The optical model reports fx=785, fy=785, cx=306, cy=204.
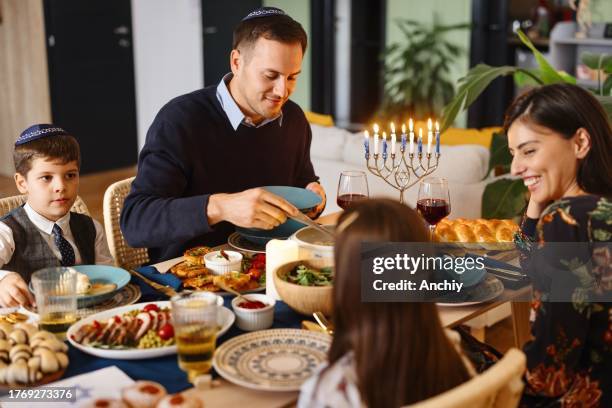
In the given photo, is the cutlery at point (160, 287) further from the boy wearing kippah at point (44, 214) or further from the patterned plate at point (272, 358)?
the boy wearing kippah at point (44, 214)

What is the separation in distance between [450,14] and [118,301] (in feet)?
20.4

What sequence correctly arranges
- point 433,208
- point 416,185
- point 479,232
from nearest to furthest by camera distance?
1. point 433,208
2. point 479,232
3. point 416,185

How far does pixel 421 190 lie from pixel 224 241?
2.15ft

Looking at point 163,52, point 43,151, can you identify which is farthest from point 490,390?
point 163,52

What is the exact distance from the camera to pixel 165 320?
1597mm

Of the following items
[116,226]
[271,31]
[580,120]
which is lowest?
[116,226]

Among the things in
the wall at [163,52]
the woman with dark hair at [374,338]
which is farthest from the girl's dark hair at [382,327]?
the wall at [163,52]

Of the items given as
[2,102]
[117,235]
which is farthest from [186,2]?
[117,235]

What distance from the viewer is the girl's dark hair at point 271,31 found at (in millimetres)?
2279

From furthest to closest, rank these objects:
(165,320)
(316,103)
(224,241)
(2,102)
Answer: (316,103) < (2,102) < (224,241) < (165,320)

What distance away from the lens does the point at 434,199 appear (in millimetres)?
2092

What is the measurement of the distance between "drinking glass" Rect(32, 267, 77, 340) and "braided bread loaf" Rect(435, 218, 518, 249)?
1.13m

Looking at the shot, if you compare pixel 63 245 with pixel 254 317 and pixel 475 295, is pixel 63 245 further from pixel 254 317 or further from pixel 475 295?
pixel 475 295

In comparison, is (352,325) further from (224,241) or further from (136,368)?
(224,241)
